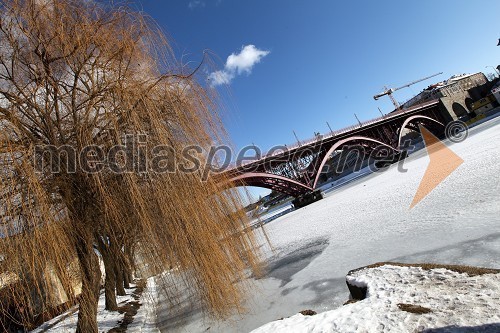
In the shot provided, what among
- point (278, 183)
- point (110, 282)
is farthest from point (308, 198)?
point (110, 282)

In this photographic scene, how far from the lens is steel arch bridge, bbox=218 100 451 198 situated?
95.1 ft

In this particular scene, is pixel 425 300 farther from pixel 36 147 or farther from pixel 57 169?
pixel 36 147

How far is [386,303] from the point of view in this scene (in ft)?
11.1

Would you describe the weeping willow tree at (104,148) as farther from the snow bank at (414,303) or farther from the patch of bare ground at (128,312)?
the patch of bare ground at (128,312)

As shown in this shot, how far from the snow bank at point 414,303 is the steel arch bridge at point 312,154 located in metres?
18.5

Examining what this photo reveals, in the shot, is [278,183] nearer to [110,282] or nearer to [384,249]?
[110,282]

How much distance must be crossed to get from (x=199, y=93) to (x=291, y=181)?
84.6 ft

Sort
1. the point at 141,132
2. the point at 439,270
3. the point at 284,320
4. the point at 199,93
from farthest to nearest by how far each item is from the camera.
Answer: the point at 199,93
the point at 284,320
the point at 141,132
the point at 439,270

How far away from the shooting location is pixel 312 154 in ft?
112

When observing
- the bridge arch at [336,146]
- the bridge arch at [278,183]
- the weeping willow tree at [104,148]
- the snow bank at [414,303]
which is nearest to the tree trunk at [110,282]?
the weeping willow tree at [104,148]

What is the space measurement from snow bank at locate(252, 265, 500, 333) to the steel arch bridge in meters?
18.5

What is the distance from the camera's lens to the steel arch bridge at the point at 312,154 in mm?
29000

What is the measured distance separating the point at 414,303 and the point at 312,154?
1238 inches

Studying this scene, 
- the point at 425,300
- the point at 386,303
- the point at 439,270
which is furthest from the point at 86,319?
the point at 439,270
